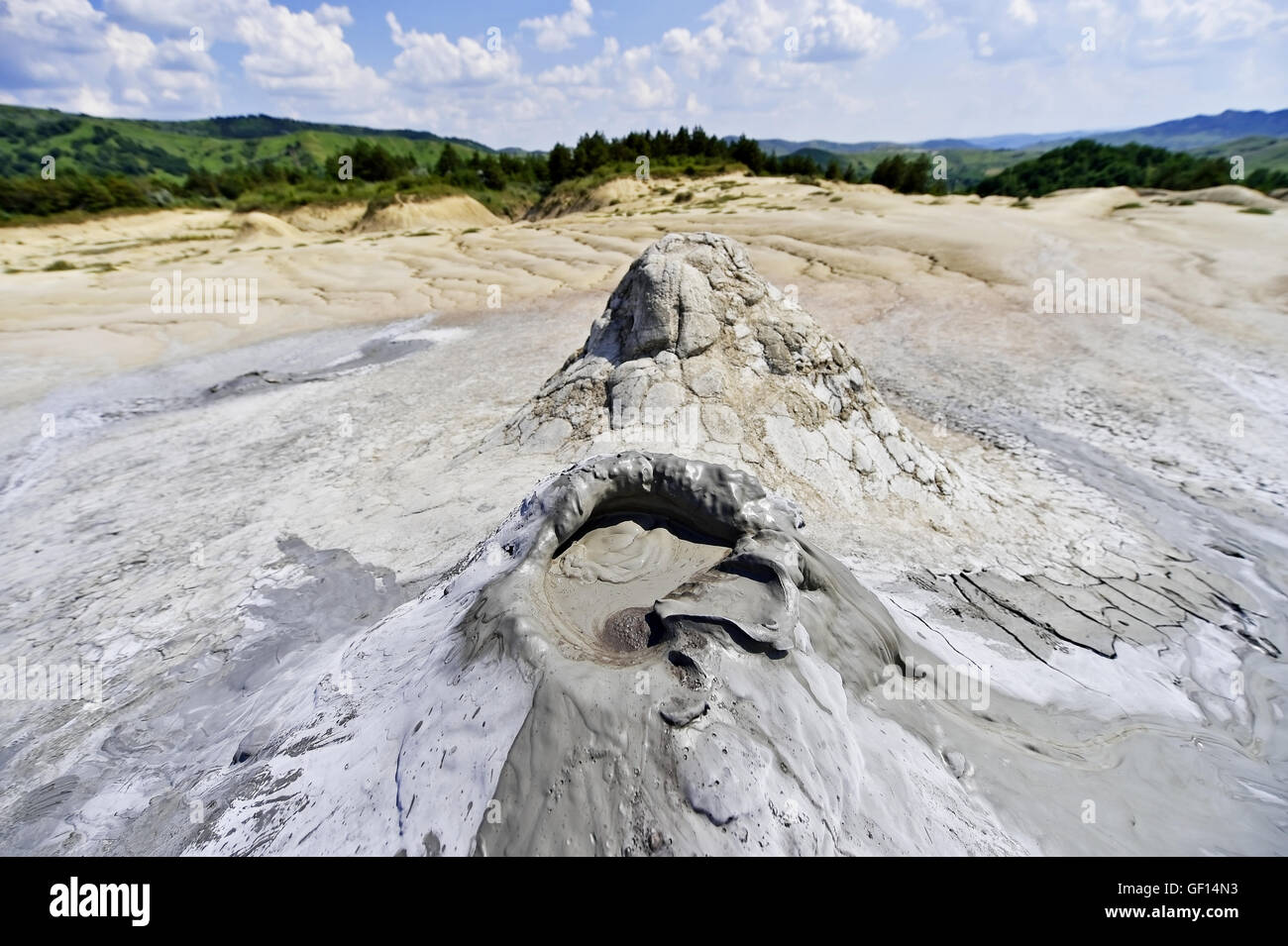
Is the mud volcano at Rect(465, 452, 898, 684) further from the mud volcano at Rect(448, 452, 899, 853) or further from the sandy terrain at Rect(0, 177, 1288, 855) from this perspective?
the sandy terrain at Rect(0, 177, 1288, 855)

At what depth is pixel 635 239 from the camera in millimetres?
20047

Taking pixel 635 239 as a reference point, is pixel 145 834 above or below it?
below

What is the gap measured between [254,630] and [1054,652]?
583 cm

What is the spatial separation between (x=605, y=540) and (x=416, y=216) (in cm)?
3007

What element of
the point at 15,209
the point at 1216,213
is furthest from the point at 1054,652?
the point at 15,209

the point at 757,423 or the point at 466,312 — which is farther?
the point at 466,312

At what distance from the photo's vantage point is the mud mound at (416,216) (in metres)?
28.8

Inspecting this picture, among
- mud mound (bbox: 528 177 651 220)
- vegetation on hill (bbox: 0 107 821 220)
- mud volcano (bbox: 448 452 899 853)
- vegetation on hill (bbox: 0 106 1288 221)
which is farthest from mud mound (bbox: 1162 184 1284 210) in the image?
mud volcano (bbox: 448 452 899 853)

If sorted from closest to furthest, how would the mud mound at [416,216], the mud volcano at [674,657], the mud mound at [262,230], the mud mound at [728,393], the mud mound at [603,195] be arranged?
the mud volcano at [674,657] → the mud mound at [728,393] → the mud mound at [262,230] → the mud mound at [416,216] → the mud mound at [603,195]

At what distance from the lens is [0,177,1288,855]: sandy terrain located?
2875 mm

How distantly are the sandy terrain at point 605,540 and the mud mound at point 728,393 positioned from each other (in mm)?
101

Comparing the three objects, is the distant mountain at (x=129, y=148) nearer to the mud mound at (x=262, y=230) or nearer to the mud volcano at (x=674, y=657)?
the mud mound at (x=262, y=230)

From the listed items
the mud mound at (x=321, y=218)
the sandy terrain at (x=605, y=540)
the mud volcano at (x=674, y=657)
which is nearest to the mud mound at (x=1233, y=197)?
the sandy terrain at (x=605, y=540)
